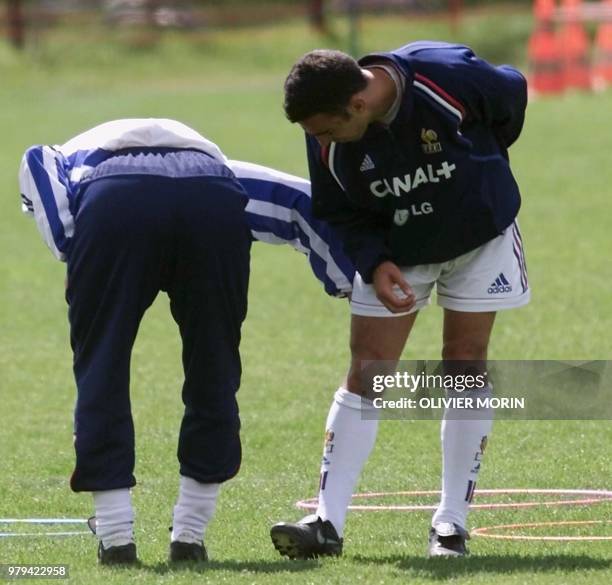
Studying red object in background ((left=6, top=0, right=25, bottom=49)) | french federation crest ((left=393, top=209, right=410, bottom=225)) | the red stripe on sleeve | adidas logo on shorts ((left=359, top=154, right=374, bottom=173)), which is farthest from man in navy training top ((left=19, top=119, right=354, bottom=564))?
red object in background ((left=6, top=0, right=25, bottom=49))

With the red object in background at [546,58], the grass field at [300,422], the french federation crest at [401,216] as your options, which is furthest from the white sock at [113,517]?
the red object in background at [546,58]

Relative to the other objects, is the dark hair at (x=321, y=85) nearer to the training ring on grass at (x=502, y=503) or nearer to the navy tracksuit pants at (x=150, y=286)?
the navy tracksuit pants at (x=150, y=286)

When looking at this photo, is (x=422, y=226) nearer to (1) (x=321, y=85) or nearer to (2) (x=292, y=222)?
(2) (x=292, y=222)

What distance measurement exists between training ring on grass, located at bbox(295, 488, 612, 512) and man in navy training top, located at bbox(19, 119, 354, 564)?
1.06 metres

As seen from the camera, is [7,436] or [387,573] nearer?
[387,573]

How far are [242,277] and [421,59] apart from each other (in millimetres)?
908

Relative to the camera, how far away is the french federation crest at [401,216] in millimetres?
5176

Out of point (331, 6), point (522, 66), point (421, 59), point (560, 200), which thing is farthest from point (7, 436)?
point (331, 6)

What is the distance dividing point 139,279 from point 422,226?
3.19ft

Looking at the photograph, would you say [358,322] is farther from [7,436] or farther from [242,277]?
[7,436]

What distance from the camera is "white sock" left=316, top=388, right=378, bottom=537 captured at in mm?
5219

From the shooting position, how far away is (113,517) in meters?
4.96

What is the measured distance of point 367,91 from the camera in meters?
4.84

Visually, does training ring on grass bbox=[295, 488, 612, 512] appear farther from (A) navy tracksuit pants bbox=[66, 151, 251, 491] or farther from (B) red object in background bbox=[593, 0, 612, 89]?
(B) red object in background bbox=[593, 0, 612, 89]
